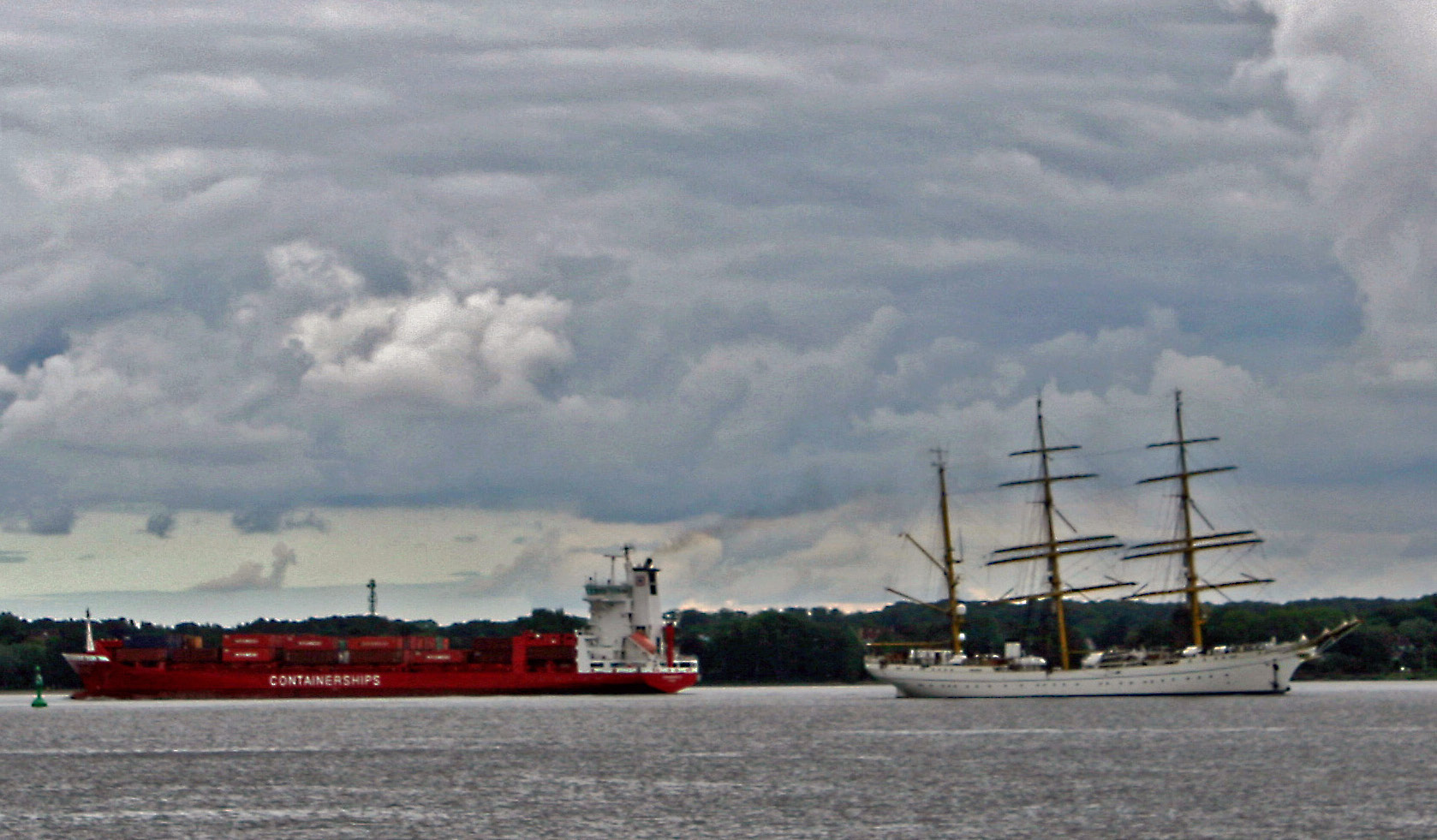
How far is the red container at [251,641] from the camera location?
176500 millimetres

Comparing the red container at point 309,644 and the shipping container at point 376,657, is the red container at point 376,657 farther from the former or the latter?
the red container at point 309,644

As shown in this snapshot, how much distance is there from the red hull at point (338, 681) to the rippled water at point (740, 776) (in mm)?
41487

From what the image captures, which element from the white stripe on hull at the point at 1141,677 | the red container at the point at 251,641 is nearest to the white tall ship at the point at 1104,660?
the white stripe on hull at the point at 1141,677

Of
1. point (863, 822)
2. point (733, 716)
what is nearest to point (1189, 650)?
point (733, 716)

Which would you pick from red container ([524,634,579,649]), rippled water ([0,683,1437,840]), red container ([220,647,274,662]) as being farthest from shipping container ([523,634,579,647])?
rippled water ([0,683,1437,840])

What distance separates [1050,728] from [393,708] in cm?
6803

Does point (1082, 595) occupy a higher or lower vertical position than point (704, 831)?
higher

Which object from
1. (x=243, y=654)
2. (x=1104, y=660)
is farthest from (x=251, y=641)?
(x=1104, y=660)

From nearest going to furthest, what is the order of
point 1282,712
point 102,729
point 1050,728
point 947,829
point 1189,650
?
1. point 947,829
2. point 1050,728
3. point 102,729
4. point 1282,712
5. point 1189,650

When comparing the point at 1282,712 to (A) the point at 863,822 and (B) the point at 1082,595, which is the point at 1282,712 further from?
(A) the point at 863,822

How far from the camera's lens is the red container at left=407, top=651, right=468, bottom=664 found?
7013 inches

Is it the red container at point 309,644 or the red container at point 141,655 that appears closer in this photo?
the red container at point 141,655

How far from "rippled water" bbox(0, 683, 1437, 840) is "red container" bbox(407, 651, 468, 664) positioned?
1748 inches

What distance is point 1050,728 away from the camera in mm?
108375
